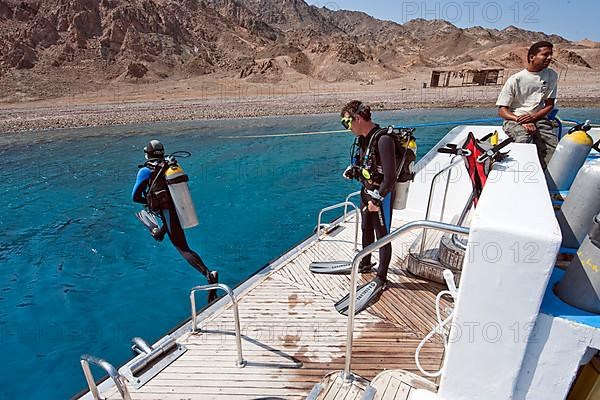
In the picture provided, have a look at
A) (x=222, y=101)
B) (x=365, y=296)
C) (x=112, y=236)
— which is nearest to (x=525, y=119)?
(x=365, y=296)

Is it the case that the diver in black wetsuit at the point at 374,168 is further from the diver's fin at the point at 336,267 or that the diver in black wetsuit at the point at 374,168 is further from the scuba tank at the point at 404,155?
the diver's fin at the point at 336,267

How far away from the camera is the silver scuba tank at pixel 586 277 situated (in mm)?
1547

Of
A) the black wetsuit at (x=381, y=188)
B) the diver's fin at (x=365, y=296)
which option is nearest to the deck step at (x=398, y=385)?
the diver's fin at (x=365, y=296)

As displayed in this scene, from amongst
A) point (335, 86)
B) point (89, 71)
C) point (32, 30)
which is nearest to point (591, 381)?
point (335, 86)

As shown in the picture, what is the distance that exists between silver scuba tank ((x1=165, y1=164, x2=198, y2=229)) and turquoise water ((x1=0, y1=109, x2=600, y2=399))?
6.23 feet

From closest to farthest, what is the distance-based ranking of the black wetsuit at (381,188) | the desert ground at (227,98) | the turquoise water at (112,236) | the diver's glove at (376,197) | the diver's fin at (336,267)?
1. the black wetsuit at (381,188)
2. the diver's glove at (376,197)
3. the diver's fin at (336,267)
4. the turquoise water at (112,236)
5. the desert ground at (227,98)

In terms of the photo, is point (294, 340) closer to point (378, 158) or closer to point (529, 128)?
point (378, 158)

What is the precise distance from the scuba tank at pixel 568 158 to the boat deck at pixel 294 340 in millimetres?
1942

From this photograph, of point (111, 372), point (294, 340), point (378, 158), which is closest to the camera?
point (111, 372)

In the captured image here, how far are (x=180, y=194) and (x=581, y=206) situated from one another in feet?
13.5

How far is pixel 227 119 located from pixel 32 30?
1750 inches

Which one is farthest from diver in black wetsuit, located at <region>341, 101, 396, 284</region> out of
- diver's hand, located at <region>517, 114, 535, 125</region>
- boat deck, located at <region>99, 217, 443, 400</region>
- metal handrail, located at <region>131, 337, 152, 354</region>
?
metal handrail, located at <region>131, 337, 152, 354</region>

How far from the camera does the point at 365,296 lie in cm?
409

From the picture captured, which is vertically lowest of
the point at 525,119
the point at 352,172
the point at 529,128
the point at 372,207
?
the point at 372,207
